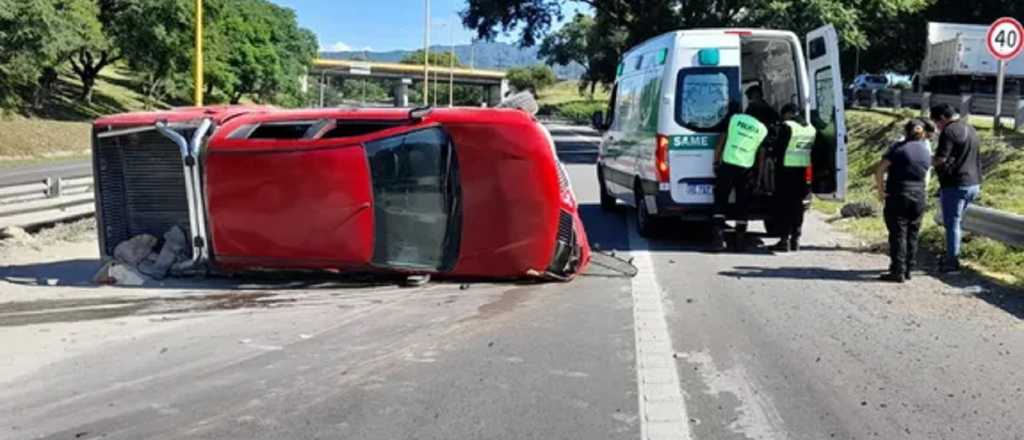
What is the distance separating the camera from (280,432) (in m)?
4.59

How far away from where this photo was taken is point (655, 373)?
5.63 metres

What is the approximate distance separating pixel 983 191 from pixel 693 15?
19243 mm

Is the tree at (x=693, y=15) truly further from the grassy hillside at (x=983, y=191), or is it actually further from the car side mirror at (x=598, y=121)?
the car side mirror at (x=598, y=121)

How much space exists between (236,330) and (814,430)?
4072mm

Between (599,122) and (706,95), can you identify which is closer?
(706,95)

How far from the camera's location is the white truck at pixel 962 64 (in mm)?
30312

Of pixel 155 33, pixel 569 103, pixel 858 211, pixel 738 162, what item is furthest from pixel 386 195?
pixel 569 103

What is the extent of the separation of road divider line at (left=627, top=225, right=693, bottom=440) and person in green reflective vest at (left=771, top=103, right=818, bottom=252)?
7.93 ft

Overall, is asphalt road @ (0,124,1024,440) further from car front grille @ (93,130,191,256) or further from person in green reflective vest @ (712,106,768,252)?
person in green reflective vest @ (712,106,768,252)

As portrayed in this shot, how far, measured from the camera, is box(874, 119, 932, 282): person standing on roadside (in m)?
8.86

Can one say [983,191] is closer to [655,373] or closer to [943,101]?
[655,373]

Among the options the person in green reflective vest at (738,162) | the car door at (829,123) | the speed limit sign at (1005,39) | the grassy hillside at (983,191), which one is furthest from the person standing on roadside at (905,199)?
the speed limit sign at (1005,39)

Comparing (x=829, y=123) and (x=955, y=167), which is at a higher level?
(x=829, y=123)

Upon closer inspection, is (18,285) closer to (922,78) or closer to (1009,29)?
(1009,29)
